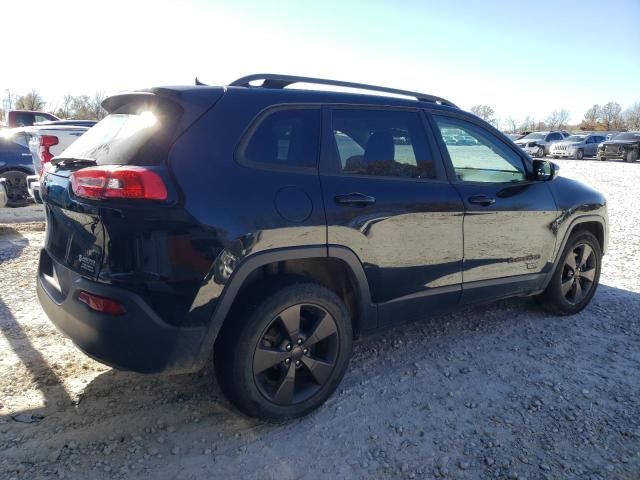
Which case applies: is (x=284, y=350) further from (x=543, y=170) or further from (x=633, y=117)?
(x=633, y=117)

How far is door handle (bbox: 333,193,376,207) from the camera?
2.80 meters

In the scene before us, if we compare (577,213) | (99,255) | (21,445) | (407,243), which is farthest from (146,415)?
(577,213)

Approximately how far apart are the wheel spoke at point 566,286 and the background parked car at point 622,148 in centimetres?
2812

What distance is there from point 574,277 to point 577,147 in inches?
1192

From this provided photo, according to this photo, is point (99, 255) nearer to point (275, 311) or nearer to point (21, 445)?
point (275, 311)

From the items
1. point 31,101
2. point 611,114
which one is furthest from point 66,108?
point 611,114

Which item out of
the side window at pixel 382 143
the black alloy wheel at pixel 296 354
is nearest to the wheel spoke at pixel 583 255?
the side window at pixel 382 143

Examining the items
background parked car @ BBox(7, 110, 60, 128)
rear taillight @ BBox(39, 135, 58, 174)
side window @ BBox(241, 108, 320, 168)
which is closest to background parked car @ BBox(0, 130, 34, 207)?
rear taillight @ BBox(39, 135, 58, 174)

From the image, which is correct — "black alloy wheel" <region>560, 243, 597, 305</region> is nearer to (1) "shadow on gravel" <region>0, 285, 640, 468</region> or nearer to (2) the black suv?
(1) "shadow on gravel" <region>0, 285, 640, 468</region>

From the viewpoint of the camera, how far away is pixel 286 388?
2746 millimetres

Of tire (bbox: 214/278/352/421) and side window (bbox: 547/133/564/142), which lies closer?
tire (bbox: 214/278/352/421)

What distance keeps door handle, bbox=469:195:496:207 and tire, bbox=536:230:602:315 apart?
47.0 inches

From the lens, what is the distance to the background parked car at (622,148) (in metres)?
27.6

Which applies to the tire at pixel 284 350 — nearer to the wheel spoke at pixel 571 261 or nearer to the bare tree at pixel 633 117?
the wheel spoke at pixel 571 261
